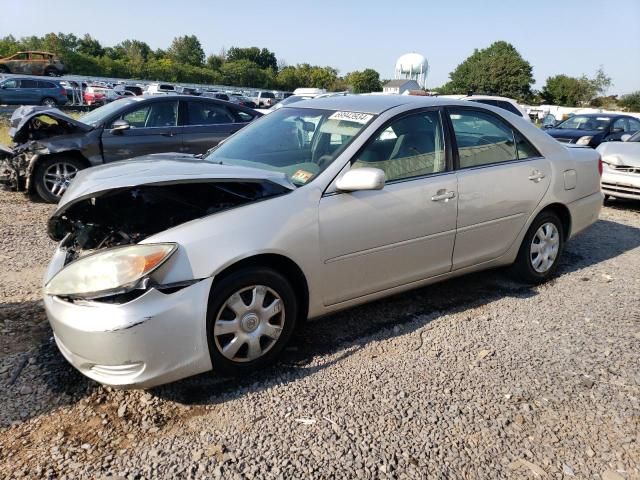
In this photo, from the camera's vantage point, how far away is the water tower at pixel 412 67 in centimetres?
8850

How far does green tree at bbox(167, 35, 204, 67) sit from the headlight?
99.7 metres

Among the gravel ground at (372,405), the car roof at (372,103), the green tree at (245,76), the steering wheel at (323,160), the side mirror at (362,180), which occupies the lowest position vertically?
the gravel ground at (372,405)

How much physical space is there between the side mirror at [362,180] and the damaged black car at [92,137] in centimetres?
522

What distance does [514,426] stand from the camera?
2.62 m

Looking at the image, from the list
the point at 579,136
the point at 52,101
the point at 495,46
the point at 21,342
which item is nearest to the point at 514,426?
the point at 21,342

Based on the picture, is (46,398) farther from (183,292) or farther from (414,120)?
(414,120)

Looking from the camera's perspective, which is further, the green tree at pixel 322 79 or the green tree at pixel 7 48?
the green tree at pixel 322 79

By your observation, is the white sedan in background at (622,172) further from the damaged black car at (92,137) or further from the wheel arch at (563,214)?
the damaged black car at (92,137)

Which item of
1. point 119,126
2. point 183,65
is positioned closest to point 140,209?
point 119,126

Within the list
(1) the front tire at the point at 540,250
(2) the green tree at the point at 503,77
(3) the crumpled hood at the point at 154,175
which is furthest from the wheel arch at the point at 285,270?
(2) the green tree at the point at 503,77

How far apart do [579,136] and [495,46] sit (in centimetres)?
10671

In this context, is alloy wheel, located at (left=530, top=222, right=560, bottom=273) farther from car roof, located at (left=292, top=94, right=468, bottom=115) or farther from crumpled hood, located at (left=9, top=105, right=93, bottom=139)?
crumpled hood, located at (left=9, top=105, right=93, bottom=139)

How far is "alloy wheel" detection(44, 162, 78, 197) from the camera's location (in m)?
7.22

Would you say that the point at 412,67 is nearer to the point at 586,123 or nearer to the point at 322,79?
the point at 322,79
